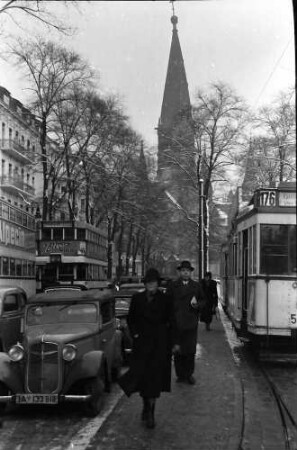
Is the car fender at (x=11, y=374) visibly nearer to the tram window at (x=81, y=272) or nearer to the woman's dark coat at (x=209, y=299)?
the woman's dark coat at (x=209, y=299)

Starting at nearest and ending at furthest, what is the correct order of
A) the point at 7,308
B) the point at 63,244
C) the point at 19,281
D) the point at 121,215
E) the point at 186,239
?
the point at 7,308, the point at 19,281, the point at 63,244, the point at 121,215, the point at 186,239

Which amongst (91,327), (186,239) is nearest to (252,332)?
(91,327)

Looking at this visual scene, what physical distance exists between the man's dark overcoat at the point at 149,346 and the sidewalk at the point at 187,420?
1.31ft

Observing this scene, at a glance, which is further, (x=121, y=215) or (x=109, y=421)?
(x=121, y=215)

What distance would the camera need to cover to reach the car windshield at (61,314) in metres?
7.33

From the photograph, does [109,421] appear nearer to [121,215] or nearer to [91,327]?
[91,327]

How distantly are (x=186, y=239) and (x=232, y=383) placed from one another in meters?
24.3

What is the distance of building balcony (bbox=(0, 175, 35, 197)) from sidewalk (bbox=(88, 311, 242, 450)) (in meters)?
10.9

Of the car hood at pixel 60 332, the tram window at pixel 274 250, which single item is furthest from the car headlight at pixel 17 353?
the tram window at pixel 274 250

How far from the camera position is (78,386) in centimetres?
654

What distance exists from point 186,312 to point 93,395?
2.19m

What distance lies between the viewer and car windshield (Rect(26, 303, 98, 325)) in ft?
24.1

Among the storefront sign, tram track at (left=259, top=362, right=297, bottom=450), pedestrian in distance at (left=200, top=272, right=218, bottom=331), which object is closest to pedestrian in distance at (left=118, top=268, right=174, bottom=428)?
tram track at (left=259, top=362, right=297, bottom=450)

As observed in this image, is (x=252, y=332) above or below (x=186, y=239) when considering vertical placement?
below
